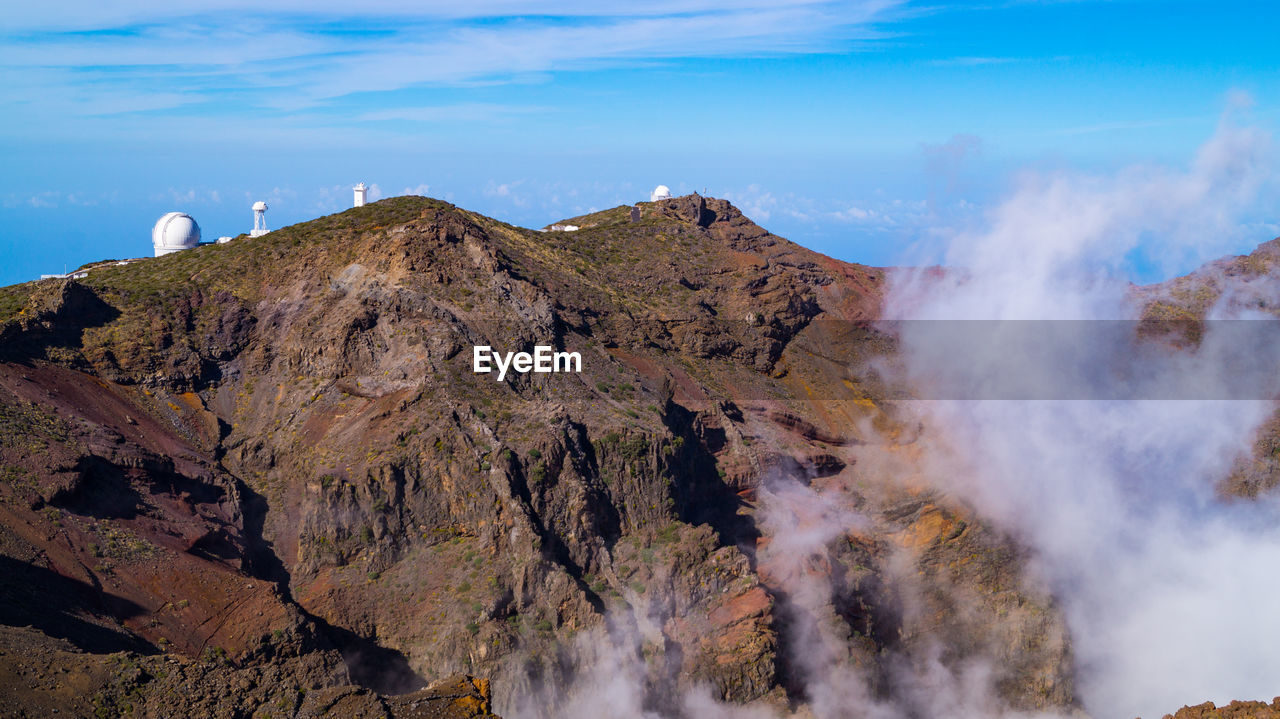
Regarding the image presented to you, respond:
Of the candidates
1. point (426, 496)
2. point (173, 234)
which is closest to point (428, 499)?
point (426, 496)

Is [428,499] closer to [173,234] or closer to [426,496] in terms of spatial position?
[426,496]

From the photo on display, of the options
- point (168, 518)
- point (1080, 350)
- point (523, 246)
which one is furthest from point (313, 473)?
point (1080, 350)

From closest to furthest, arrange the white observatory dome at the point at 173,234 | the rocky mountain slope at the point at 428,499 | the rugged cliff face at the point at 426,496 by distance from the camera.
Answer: the rocky mountain slope at the point at 428,499 → the rugged cliff face at the point at 426,496 → the white observatory dome at the point at 173,234

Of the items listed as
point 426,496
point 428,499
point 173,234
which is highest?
point 173,234

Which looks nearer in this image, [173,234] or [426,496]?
[426,496]

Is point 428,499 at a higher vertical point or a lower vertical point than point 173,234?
lower
